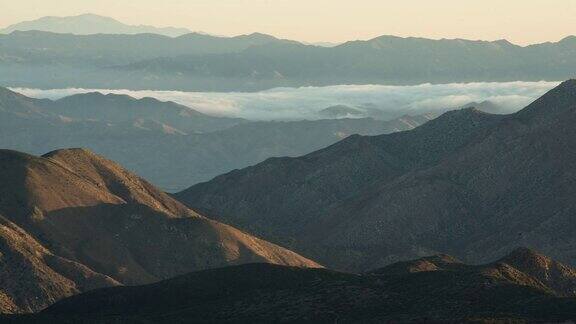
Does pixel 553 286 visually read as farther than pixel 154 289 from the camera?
Yes

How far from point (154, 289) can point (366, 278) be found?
2722cm

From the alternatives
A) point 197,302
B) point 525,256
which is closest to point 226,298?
point 197,302

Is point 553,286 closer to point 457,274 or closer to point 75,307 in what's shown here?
point 457,274

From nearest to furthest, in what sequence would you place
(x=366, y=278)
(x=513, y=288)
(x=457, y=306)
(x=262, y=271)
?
(x=457, y=306)
(x=513, y=288)
(x=366, y=278)
(x=262, y=271)

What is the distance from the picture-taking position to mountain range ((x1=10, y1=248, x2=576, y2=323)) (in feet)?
482

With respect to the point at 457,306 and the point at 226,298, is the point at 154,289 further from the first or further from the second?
the point at 457,306

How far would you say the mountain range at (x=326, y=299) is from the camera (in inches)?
5787

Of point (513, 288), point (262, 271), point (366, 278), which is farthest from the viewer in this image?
point (262, 271)

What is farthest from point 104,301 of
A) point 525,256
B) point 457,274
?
point 525,256

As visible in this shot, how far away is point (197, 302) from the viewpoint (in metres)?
166

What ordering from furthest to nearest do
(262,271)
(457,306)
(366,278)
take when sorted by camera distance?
(262,271), (366,278), (457,306)

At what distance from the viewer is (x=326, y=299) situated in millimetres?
159625

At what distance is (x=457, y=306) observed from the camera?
490ft

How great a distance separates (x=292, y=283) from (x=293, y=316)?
21449 millimetres
